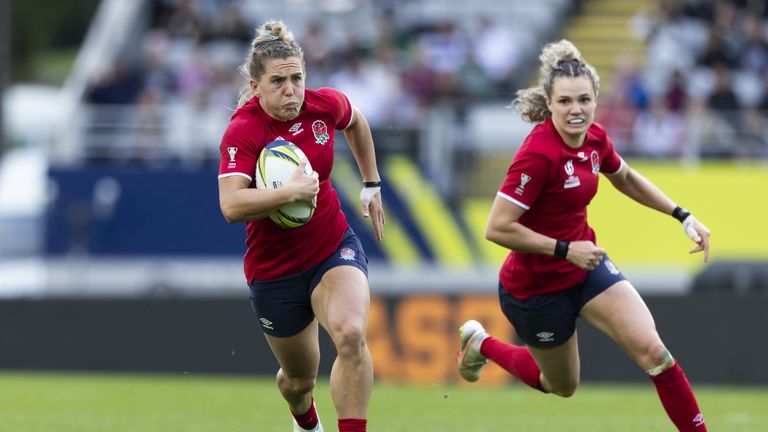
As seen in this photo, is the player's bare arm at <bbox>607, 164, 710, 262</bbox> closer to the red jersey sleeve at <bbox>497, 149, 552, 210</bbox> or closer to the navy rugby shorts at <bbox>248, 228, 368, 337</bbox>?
the red jersey sleeve at <bbox>497, 149, 552, 210</bbox>

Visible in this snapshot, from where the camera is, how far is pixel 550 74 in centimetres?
791

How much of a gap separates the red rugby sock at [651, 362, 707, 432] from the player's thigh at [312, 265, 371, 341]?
1626mm

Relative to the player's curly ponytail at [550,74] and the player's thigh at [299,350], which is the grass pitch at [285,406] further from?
the player's curly ponytail at [550,74]

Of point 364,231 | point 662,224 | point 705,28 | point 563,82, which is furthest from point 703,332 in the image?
point 563,82

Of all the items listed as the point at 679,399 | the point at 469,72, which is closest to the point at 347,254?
the point at 679,399

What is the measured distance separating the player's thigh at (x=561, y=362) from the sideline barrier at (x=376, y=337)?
5934mm

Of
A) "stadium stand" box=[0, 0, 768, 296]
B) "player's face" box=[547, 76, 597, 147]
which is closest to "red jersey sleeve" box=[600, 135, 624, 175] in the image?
"player's face" box=[547, 76, 597, 147]

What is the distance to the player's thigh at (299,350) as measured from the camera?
26.4 feet

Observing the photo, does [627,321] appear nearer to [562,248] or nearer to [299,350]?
[562,248]

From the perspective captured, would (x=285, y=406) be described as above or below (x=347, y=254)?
below

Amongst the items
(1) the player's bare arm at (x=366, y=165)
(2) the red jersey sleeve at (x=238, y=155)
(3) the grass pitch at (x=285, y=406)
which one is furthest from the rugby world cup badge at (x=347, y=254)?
(3) the grass pitch at (x=285, y=406)

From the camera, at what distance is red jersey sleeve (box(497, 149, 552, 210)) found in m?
7.75

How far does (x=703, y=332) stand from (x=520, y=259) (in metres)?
6.53

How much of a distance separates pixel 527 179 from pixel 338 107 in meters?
1.12
